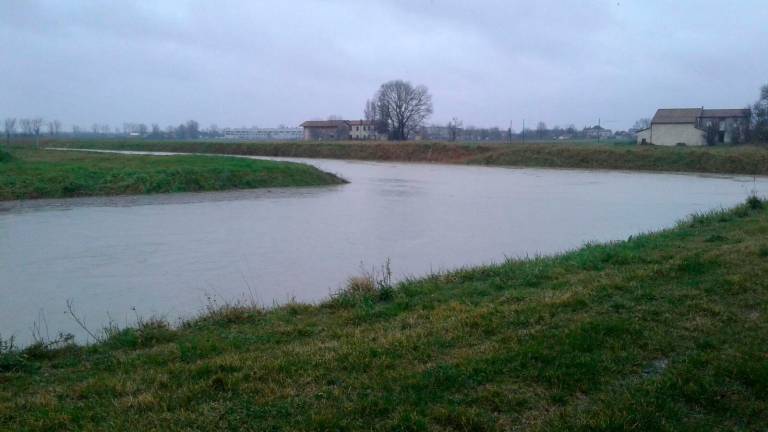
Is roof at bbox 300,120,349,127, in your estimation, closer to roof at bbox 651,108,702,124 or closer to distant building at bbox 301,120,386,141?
distant building at bbox 301,120,386,141

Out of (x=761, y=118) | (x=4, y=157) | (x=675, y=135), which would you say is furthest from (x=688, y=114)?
(x=4, y=157)

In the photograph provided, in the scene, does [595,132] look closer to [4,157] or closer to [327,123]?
[327,123]

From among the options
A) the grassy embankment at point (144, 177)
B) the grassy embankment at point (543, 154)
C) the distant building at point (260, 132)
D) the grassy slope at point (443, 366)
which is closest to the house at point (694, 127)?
the grassy embankment at point (543, 154)

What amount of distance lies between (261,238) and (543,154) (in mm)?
36693

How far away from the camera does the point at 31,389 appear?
4.12 metres

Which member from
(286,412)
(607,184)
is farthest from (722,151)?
(286,412)

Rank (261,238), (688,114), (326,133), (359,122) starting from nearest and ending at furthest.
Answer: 1. (261,238)
2. (688,114)
3. (359,122)
4. (326,133)

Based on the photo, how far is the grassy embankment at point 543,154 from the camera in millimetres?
38938

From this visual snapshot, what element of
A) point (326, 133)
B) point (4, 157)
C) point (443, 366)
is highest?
point (326, 133)

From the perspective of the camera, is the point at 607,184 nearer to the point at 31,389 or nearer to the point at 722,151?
the point at 722,151

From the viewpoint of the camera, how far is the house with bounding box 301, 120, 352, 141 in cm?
8830

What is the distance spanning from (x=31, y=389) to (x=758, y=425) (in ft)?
13.9

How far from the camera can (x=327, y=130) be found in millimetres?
91125

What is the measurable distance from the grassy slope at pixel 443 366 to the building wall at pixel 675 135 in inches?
2133
